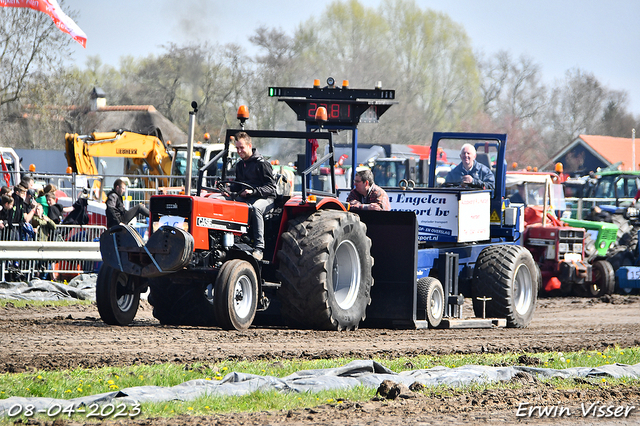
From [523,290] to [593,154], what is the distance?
49.9 m

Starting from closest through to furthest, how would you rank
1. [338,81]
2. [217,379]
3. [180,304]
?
[217,379] → [180,304] → [338,81]

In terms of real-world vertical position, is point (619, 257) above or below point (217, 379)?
above

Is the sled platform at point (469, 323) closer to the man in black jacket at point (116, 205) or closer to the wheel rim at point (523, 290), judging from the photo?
the wheel rim at point (523, 290)

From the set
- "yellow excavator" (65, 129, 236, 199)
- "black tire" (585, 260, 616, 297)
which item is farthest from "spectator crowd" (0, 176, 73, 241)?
"black tire" (585, 260, 616, 297)

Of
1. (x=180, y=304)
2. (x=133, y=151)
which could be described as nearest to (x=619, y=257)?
(x=180, y=304)

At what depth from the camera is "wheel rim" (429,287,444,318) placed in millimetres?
9938

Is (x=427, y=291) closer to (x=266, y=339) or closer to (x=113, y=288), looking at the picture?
(x=266, y=339)

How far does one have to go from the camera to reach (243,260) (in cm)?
863

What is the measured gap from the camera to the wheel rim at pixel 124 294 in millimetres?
8945

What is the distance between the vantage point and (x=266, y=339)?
8.05 m

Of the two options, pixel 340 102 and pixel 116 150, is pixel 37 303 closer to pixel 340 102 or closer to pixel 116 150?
pixel 340 102

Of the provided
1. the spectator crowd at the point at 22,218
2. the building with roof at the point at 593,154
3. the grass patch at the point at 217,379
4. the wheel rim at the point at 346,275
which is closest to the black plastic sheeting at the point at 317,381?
the grass patch at the point at 217,379

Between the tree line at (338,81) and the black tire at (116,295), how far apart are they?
79.5 feet

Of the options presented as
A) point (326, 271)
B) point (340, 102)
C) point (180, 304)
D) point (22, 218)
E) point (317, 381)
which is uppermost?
point (340, 102)
